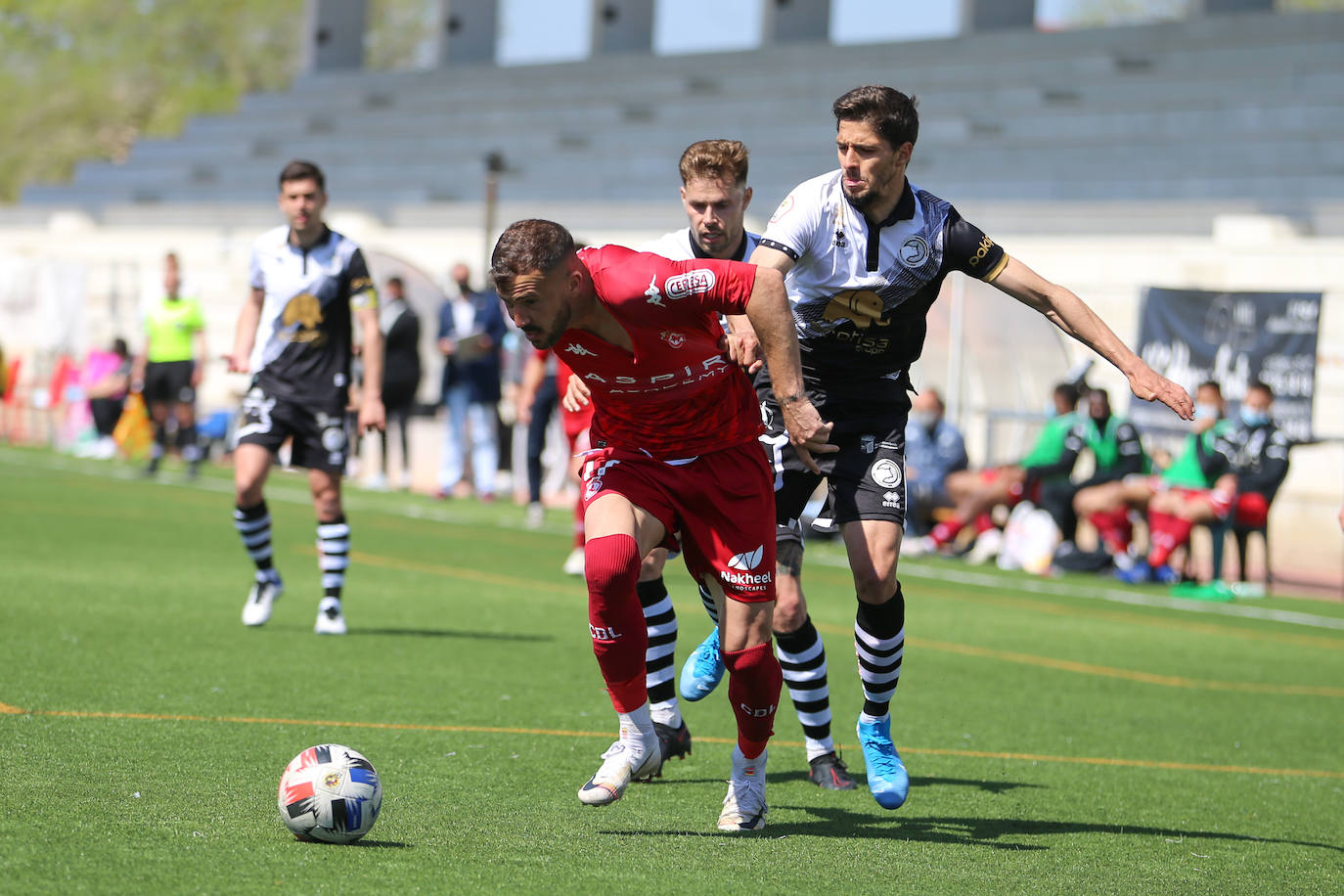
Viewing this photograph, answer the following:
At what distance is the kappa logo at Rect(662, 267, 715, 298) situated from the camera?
16.5ft

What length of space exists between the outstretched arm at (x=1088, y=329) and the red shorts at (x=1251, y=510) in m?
10.3

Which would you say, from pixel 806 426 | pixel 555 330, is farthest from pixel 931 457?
pixel 555 330

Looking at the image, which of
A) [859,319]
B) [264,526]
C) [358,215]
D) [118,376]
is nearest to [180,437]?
[118,376]

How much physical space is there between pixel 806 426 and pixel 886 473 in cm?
99

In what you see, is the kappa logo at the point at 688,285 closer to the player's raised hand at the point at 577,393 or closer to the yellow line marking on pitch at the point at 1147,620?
the player's raised hand at the point at 577,393

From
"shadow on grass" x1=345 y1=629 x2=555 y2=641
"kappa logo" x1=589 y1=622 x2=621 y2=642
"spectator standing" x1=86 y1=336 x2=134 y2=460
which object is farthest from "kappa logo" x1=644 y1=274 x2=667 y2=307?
"spectator standing" x1=86 y1=336 x2=134 y2=460

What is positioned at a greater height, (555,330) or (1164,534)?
(555,330)

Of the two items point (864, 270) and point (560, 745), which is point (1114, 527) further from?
point (864, 270)

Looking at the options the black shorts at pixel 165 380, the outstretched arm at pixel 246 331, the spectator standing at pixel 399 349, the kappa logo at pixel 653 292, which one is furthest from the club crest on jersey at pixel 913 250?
the black shorts at pixel 165 380

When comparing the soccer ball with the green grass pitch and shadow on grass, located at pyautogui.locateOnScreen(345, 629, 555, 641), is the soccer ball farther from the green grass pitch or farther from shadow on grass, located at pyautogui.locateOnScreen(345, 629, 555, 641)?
shadow on grass, located at pyautogui.locateOnScreen(345, 629, 555, 641)

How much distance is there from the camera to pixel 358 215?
30.9 m

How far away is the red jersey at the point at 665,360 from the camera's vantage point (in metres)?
5.03

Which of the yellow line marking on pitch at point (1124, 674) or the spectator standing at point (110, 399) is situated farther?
the spectator standing at point (110, 399)

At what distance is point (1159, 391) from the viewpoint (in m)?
5.29
